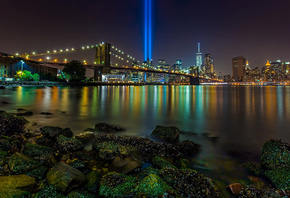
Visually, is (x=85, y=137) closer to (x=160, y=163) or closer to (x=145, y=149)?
(x=145, y=149)

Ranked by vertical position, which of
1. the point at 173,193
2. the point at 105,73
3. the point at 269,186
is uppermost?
the point at 105,73

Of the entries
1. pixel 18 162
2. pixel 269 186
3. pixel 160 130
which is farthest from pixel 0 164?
pixel 269 186

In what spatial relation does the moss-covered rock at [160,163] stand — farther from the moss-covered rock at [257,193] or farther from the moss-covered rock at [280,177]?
the moss-covered rock at [280,177]

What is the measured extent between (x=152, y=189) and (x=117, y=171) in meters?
1.10

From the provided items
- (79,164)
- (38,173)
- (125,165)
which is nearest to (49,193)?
(38,173)

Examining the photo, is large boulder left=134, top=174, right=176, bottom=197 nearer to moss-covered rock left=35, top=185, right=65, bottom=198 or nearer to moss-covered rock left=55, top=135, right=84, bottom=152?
moss-covered rock left=35, top=185, right=65, bottom=198

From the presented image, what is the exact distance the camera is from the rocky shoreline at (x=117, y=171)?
266 cm

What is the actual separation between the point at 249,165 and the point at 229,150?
3.57 feet

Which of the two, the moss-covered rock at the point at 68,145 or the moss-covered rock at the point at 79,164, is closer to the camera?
the moss-covered rock at the point at 79,164

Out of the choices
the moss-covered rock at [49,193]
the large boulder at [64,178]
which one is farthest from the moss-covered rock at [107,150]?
the moss-covered rock at [49,193]

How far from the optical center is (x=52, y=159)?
3.78m

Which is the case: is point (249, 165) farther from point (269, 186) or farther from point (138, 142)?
point (138, 142)

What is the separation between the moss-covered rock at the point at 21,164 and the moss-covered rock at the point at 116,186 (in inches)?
55.4

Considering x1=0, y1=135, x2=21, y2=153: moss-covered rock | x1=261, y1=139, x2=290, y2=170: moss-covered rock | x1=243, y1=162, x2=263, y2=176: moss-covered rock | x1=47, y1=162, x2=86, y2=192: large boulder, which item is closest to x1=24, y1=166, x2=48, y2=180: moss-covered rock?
x1=47, y1=162, x2=86, y2=192: large boulder
